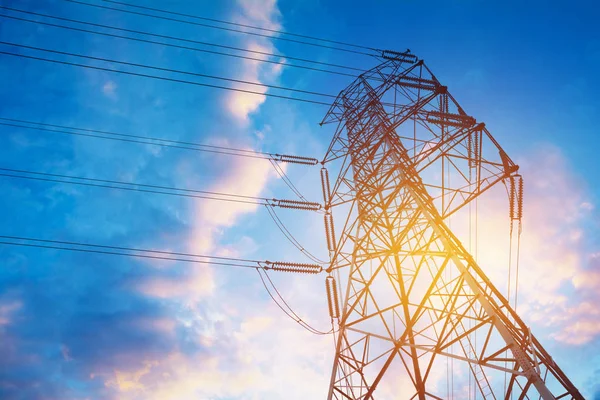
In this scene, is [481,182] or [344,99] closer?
[481,182]

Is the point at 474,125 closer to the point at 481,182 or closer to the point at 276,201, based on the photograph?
the point at 481,182

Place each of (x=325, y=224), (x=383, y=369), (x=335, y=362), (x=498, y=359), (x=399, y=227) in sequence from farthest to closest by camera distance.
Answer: (x=325, y=224)
(x=399, y=227)
(x=335, y=362)
(x=383, y=369)
(x=498, y=359)

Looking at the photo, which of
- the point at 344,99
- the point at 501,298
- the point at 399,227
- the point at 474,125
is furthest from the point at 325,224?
the point at 501,298

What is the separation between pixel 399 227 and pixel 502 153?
13.9 feet

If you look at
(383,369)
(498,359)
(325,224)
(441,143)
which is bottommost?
(498,359)

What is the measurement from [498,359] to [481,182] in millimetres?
5789

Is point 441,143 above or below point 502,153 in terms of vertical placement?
above

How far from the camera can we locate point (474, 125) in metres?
11.9

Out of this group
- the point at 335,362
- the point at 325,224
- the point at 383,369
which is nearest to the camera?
the point at 383,369

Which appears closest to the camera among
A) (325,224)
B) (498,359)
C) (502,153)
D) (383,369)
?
(498,359)

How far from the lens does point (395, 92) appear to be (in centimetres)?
1516

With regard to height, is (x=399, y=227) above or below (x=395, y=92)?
below

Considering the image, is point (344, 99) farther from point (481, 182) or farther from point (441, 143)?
point (481, 182)

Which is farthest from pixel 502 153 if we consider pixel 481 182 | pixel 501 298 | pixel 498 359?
pixel 498 359
